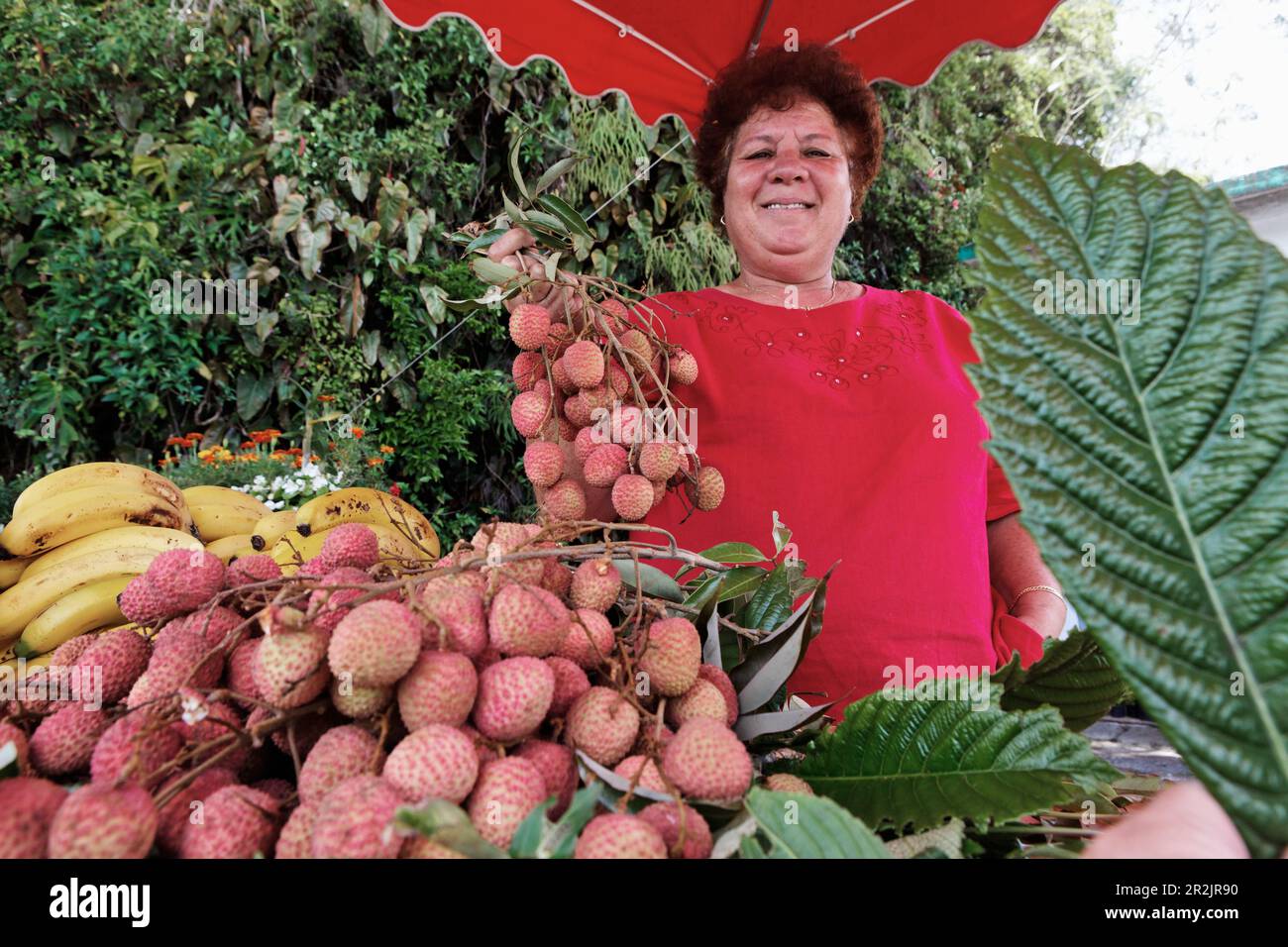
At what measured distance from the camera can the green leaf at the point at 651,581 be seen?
0.62m

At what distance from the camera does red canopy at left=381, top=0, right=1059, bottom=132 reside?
1850mm

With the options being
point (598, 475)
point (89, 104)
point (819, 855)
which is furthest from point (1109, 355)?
point (89, 104)

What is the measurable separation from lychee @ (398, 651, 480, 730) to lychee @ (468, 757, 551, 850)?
35 mm

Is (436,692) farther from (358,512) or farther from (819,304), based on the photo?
(358,512)

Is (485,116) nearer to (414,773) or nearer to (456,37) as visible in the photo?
(456,37)

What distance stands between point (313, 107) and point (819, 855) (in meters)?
3.64

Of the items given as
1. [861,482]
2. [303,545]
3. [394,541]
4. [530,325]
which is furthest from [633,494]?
[303,545]

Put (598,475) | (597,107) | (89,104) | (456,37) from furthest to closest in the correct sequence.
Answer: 1. (597,107)
2. (456,37)
3. (89,104)
4. (598,475)

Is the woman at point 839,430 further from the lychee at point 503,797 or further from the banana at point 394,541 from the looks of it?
the lychee at point 503,797

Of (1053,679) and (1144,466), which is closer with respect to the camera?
(1144,466)

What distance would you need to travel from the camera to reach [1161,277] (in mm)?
355

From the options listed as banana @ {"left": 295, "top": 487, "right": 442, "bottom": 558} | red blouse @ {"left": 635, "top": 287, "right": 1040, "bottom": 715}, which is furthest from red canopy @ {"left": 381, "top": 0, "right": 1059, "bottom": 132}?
banana @ {"left": 295, "top": 487, "right": 442, "bottom": 558}

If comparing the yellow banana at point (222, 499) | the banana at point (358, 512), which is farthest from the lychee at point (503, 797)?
the yellow banana at point (222, 499)

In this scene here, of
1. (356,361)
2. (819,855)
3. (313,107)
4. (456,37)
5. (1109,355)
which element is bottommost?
(819,855)
